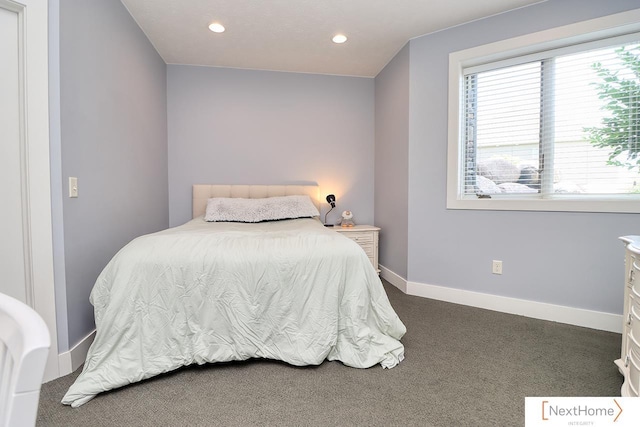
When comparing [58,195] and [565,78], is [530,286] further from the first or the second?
[58,195]

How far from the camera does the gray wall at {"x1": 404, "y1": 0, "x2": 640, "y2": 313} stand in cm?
218

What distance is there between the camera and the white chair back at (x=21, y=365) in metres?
0.35

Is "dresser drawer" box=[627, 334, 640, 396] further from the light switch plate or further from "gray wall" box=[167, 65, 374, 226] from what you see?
the light switch plate

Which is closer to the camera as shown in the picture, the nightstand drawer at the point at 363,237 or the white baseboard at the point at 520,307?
the white baseboard at the point at 520,307

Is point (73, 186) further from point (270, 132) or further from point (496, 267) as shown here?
point (496, 267)

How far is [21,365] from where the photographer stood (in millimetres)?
345

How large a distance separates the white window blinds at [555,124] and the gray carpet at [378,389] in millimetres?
1190

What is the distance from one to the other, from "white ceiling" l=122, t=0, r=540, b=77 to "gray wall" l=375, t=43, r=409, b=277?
283 millimetres

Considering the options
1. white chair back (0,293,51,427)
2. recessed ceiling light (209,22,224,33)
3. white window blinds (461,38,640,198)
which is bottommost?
white chair back (0,293,51,427)

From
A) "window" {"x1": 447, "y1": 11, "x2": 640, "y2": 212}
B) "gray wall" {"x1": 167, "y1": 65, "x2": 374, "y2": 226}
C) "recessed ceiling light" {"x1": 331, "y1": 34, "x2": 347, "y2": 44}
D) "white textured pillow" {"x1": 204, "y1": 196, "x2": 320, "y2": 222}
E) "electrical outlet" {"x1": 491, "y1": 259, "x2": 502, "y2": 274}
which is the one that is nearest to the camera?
"window" {"x1": 447, "y1": 11, "x2": 640, "y2": 212}

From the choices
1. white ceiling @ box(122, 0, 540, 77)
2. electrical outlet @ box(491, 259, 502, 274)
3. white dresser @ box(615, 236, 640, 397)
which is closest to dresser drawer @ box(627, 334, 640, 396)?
white dresser @ box(615, 236, 640, 397)

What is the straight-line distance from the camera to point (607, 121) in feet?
7.20

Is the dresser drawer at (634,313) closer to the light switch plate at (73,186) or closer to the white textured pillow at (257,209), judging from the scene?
the white textured pillow at (257,209)

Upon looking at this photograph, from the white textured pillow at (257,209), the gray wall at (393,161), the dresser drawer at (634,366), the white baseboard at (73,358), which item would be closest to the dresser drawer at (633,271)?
the dresser drawer at (634,366)
